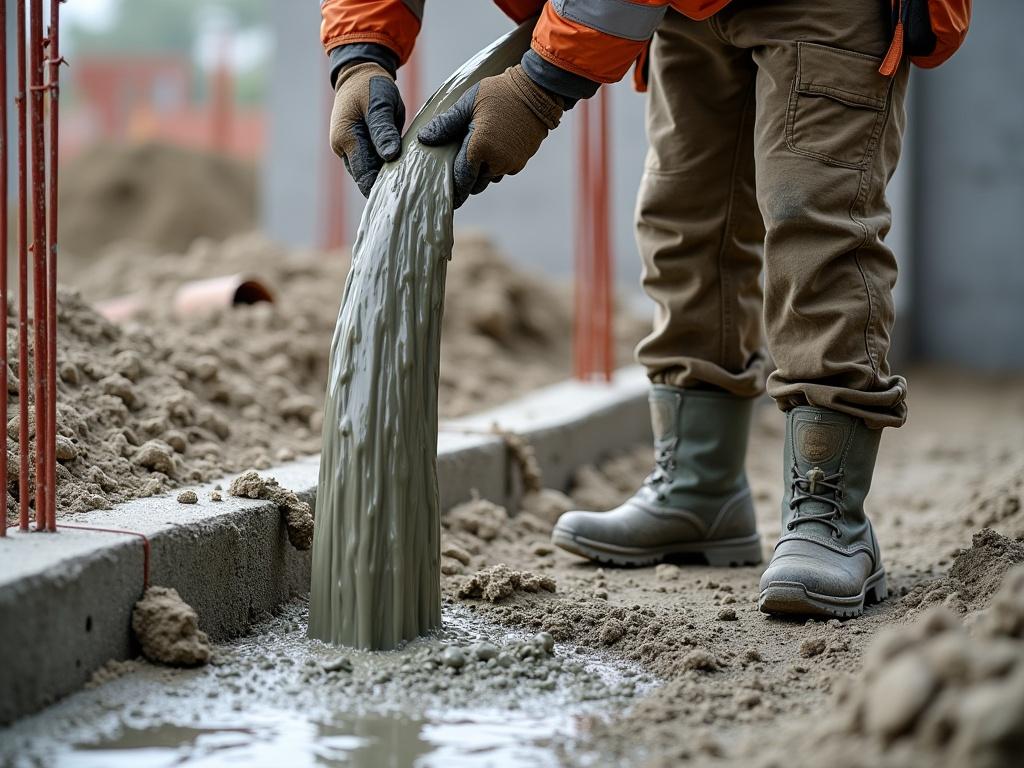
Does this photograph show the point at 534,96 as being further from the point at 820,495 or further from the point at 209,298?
the point at 209,298

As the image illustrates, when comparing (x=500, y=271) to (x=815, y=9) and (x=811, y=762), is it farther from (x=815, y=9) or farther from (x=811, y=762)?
(x=811, y=762)

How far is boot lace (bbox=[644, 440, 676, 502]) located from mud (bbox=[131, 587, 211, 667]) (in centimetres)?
115

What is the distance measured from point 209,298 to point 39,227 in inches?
78.9

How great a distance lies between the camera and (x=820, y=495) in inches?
81.6

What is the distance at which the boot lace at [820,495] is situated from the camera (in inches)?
81.0

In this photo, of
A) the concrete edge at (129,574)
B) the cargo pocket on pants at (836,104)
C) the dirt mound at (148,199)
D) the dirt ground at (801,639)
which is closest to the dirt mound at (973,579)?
the dirt ground at (801,639)

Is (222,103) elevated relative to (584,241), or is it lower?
elevated

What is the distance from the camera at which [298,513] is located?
1961 millimetres

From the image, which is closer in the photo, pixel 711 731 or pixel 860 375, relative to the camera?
pixel 711 731

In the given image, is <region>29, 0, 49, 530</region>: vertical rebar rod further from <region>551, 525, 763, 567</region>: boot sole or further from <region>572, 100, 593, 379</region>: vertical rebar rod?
<region>572, 100, 593, 379</region>: vertical rebar rod

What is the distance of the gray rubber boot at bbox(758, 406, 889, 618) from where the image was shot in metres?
1.97

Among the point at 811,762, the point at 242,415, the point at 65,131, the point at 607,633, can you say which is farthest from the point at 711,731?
the point at 65,131

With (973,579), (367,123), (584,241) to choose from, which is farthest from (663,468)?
(584,241)

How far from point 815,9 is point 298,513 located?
1254 mm
